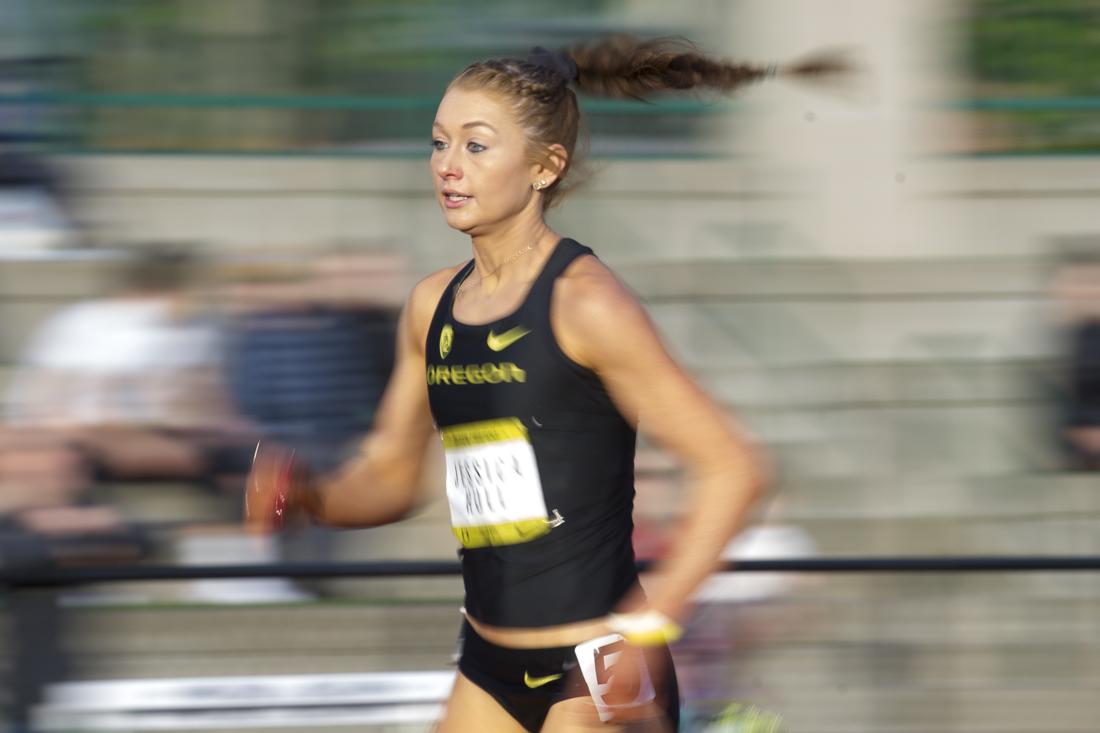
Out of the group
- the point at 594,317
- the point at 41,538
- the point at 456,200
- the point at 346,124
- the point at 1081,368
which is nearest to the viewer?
the point at 594,317

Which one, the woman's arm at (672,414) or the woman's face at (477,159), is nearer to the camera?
the woman's arm at (672,414)

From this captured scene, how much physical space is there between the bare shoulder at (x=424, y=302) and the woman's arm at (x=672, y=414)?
313 millimetres

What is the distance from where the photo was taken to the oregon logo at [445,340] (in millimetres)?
2359

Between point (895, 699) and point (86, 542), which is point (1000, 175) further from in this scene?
point (86, 542)

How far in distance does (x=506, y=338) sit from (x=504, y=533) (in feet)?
1.01

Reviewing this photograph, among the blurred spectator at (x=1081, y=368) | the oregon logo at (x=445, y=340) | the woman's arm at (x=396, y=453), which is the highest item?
the oregon logo at (x=445, y=340)

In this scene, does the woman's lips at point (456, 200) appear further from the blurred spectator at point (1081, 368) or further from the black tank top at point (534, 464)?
the blurred spectator at point (1081, 368)

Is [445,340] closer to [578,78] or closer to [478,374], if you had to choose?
[478,374]

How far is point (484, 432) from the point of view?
2.32 metres

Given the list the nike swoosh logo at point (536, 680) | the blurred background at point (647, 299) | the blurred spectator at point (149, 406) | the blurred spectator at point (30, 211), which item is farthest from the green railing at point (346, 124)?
the nike swoosh logo at point (536, 680)

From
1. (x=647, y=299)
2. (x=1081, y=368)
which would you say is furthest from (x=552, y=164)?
(x=1081, y=368)

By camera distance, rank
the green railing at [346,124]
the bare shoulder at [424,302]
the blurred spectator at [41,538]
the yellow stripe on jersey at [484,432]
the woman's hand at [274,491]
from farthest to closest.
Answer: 1. the green railing at [346,124]
2. the blurred spectator at [41,538]
3. the bare shoulder at [424,302]
4. the woman's hand at [274,491]
5. the yellow stripe on jersey at [484,432]

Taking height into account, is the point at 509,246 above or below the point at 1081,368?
above

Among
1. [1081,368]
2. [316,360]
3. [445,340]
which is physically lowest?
[1081,368]
